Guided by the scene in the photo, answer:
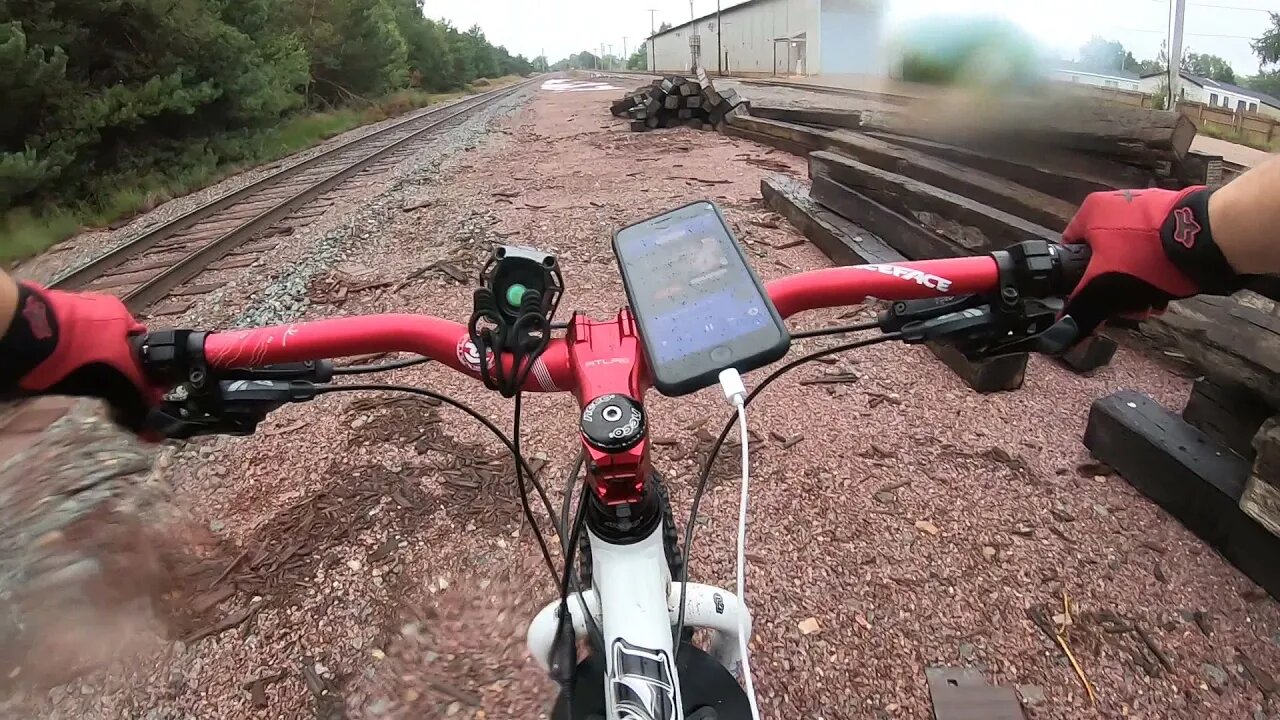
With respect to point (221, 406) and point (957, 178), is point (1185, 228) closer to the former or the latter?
point (221, 406)

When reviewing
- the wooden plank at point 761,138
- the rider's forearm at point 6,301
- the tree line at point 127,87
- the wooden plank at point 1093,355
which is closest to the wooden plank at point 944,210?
the wooden plank at point 1093,355

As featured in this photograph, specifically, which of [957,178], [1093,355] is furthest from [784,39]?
[1093,355]

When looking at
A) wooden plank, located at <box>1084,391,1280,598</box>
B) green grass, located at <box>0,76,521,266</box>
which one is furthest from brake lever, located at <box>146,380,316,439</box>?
green grass, located at <box>0,76,521,266</box>

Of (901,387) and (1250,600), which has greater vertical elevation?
(901,387)

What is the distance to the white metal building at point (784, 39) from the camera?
6023 mm

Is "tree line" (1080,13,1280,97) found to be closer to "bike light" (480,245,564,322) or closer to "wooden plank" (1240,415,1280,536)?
"wooden plank" (1240,415,1280,536)

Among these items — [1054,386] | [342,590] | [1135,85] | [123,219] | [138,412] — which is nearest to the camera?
[138,412]

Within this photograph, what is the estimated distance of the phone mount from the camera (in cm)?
114

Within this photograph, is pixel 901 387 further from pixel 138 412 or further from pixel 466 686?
pixel 138 412

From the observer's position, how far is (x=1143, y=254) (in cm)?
121

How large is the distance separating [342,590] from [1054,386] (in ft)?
12.7

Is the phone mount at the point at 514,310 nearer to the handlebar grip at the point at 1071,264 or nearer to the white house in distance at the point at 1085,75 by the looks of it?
the handlebar grip at the point at 1071,264

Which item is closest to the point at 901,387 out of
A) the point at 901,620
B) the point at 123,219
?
the point at 901,620

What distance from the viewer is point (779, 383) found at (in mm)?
4301
